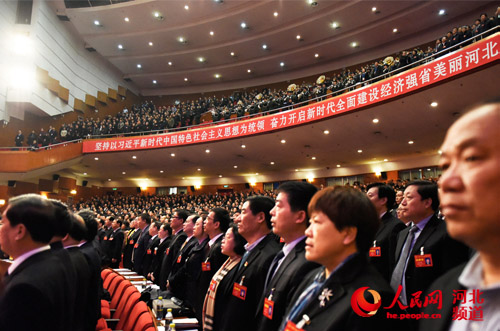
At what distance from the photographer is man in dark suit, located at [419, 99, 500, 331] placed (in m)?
0.60

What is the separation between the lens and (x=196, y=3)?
561 inches

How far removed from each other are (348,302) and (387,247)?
1.75 meters

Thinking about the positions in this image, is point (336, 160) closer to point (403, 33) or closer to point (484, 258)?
point (403, 33)

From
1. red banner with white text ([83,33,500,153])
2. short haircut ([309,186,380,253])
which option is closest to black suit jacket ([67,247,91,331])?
short haircut ([309,186,380,253])

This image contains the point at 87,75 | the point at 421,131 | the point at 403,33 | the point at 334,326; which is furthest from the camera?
the point at 87,75

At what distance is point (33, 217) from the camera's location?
1.55 metres

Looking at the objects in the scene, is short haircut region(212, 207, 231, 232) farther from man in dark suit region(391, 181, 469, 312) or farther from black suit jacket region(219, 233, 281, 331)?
man in dark suit region(391, 181, 469, 312)

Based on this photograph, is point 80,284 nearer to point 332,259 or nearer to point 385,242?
point 332,259

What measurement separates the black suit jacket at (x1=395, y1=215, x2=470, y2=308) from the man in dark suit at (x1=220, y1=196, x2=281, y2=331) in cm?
86

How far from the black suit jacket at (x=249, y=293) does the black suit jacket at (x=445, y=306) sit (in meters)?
1.17

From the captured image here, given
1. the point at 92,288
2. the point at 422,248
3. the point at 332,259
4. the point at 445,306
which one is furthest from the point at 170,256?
the point at 445,306

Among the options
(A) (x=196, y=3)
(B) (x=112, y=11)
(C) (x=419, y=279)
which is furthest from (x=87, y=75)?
(C) (x=419, y=279)

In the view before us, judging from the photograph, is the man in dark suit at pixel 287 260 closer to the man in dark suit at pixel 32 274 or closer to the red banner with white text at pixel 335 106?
the man in dark suit at pixel 32 274

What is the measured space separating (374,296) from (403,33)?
51.5 feet
